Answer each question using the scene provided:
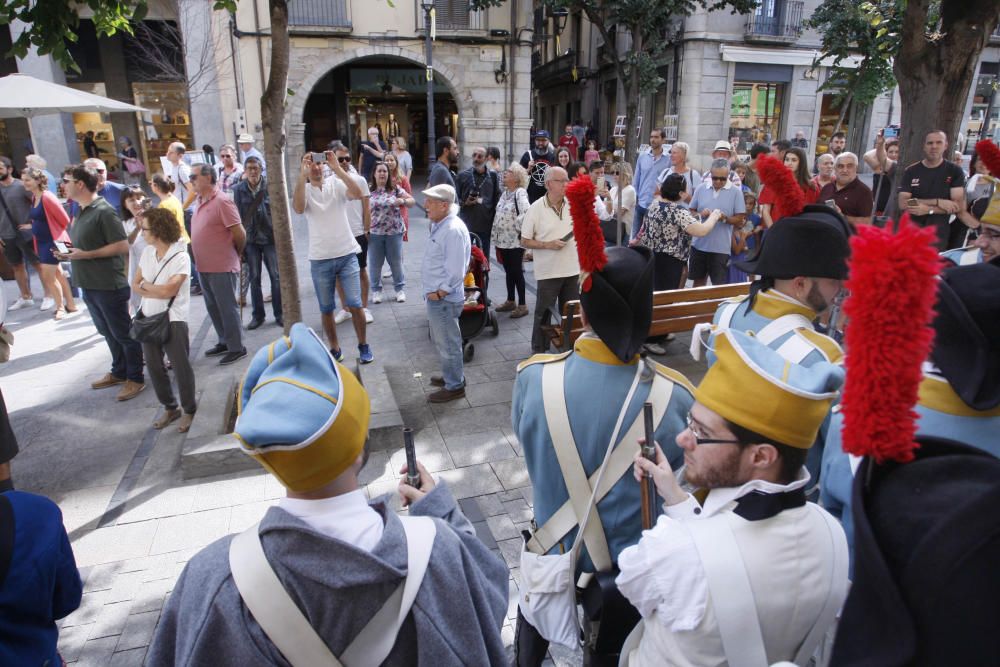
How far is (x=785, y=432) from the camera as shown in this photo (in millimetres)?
1452

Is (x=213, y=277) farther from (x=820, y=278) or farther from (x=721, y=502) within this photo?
(x=721, y=502)

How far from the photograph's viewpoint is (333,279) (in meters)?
6.27

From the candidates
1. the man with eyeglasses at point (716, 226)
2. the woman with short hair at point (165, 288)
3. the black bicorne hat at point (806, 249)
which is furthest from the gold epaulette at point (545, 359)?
the man with eyeglasses at point (716, 226)

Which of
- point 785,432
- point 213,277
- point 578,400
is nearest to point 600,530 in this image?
point 578,400

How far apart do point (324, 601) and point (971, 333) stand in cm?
183

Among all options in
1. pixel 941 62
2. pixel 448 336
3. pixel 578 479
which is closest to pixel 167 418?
pixel 448 336

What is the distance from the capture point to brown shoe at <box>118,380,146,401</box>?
577 centimetres

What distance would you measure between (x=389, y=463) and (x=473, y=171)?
514 centimetres

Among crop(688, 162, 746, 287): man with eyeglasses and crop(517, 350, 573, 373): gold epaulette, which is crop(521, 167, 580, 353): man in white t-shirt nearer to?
crop(688, 162, 746, 287): man with eyeglasses

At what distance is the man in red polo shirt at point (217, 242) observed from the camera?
602cm

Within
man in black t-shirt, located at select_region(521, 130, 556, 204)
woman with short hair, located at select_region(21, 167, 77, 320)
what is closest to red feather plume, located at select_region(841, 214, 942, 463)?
woman with short hair, located at select_region(21, 167, 77, 320)

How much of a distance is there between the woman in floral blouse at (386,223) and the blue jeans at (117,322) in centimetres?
300

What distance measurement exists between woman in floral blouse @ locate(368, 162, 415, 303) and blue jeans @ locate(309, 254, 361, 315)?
1666mm

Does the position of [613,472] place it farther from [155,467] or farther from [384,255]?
[384,255]
